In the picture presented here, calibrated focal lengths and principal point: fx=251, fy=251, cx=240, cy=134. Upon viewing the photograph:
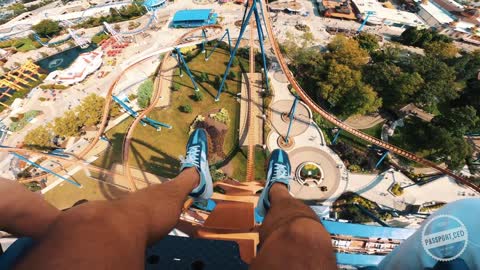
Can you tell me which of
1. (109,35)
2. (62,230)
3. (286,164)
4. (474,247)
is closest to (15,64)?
(109,35)

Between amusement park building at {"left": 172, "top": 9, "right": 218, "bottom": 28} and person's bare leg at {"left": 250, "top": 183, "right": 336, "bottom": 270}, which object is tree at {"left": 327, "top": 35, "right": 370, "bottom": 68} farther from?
person's bare leg at {"left": 250, "top": 183, "right": 336, "bottom": 270}

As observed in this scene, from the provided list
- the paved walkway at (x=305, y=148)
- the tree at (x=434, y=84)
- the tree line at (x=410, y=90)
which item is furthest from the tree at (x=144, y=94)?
the tree at (x=434, y=84)

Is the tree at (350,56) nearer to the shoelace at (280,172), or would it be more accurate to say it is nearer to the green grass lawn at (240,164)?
the green grass lawn at (240,164)

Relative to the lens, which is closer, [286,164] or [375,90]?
[286,164]

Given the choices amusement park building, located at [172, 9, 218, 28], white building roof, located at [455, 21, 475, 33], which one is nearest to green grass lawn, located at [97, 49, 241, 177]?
amusement park building, located at [172, 9, 218, 28]

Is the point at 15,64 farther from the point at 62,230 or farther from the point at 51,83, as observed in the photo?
the point at 62,230

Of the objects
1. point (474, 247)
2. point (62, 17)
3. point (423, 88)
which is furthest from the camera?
point (62, 17)
